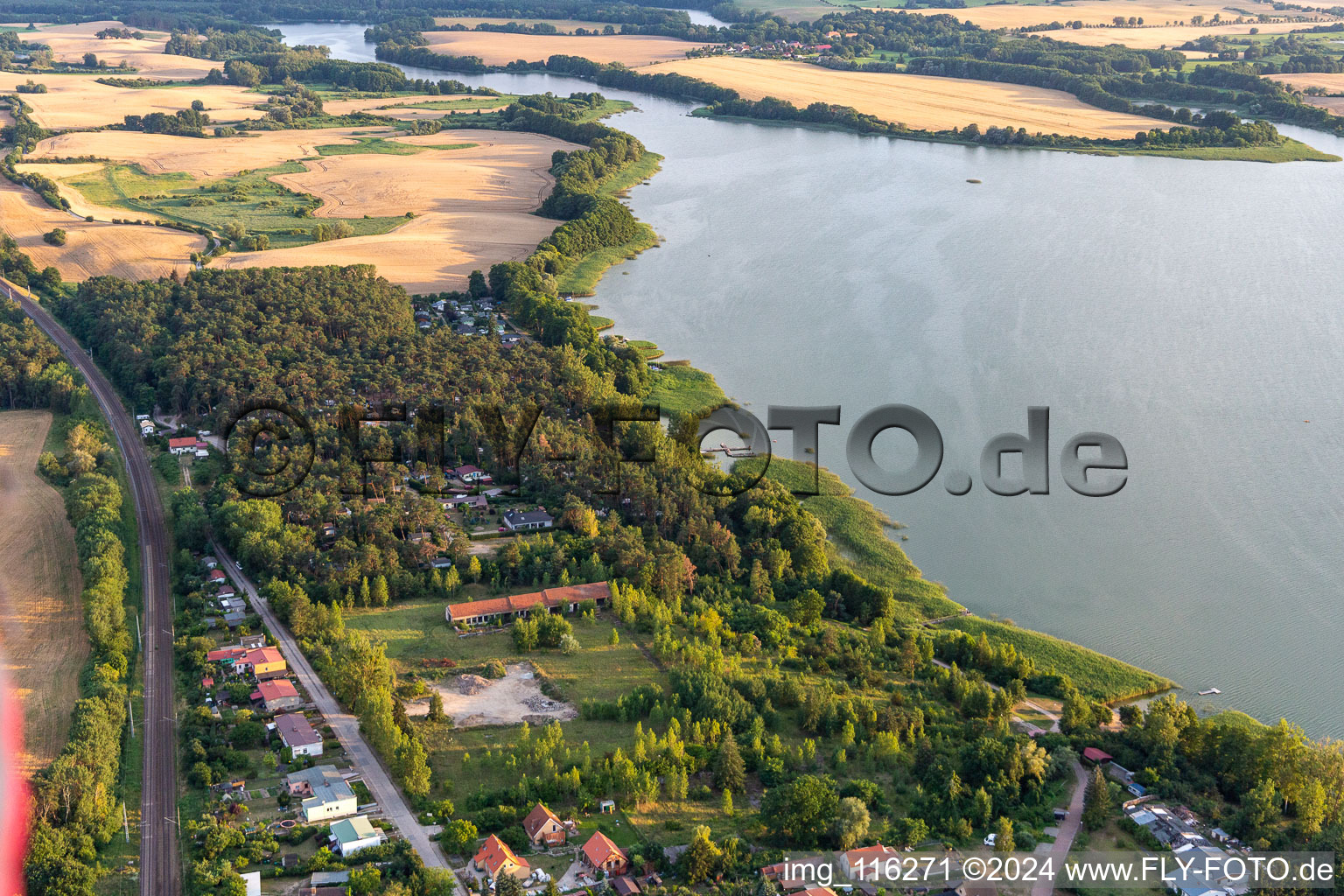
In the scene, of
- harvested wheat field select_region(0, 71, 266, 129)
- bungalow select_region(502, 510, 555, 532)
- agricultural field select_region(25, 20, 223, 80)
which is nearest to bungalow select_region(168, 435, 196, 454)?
bungalow select_region(502, 510, 555, 532)

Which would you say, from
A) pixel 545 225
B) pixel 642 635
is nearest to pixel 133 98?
pixel 545 225

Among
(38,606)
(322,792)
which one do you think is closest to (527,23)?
(38,606)

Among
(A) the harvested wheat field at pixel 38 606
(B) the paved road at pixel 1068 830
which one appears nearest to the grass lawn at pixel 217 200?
(A) the harvested wheat field at pixel 38 606

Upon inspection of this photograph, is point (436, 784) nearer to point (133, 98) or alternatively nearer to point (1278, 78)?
point (133, 98)

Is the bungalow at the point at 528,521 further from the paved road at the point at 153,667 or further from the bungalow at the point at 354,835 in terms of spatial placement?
the bungalow at the point at 354,835

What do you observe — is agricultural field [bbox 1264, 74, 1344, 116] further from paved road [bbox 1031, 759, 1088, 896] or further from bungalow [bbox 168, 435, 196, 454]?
bungalow [bbox 168, 435, 196, 454]

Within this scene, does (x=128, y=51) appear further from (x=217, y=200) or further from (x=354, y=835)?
(x=354, y=835)

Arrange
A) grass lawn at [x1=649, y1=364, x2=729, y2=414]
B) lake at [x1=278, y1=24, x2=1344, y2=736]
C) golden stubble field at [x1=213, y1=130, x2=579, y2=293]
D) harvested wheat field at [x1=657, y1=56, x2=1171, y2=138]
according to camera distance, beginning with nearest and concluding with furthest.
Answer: lake at [x1=278, y1=24, x2=1344, y2=736]
grass lawn at [x1=649, y1=364, x2=729, y2=414]
golden stubble field at [x1=213, y1=130, x2=579, y2=293]
harvested wheat field at [x1=657, y1=56, x2=1171, y2=138]

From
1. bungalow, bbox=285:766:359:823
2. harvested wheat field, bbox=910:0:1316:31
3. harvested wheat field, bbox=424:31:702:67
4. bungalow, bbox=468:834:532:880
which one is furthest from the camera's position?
harvested wheat field, bbox=910:0:1316:31
